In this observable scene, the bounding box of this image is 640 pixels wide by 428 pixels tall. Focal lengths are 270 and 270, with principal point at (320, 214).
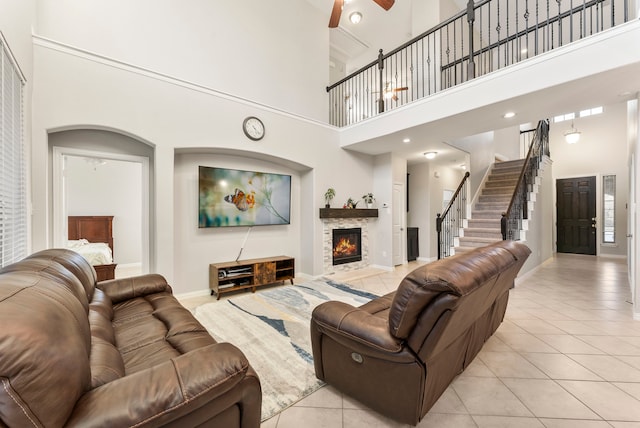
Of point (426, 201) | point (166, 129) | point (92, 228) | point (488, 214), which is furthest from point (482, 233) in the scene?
point (92, 228)

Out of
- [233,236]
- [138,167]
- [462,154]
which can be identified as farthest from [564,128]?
[138,167]

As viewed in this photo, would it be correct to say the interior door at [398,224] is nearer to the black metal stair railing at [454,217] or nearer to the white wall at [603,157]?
the black metal stair railing at [454,217]

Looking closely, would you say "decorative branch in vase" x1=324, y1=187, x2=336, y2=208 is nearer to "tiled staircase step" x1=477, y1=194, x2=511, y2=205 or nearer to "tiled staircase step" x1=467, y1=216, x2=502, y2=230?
"tiled staircase step" x1=467, y1=216, x2=502, y2=230

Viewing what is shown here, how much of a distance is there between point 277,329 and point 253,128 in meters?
3.01

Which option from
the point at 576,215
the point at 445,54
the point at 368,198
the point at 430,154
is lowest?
the point at 576,215

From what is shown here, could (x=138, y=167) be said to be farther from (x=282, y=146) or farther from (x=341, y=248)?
(x=341, y=248)

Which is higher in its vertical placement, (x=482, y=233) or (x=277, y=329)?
(x=482, y=233)

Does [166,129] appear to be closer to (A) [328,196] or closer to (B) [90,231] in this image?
(A) [328,196]

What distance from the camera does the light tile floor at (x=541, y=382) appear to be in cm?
164

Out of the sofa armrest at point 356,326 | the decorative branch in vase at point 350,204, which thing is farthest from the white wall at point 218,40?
the sofa armrest at point 356,326

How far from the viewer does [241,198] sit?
4.43m

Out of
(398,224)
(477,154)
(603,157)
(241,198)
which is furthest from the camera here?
(603,157)

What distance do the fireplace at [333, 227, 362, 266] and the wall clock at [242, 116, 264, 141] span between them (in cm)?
232

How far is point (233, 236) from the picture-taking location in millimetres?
4457
